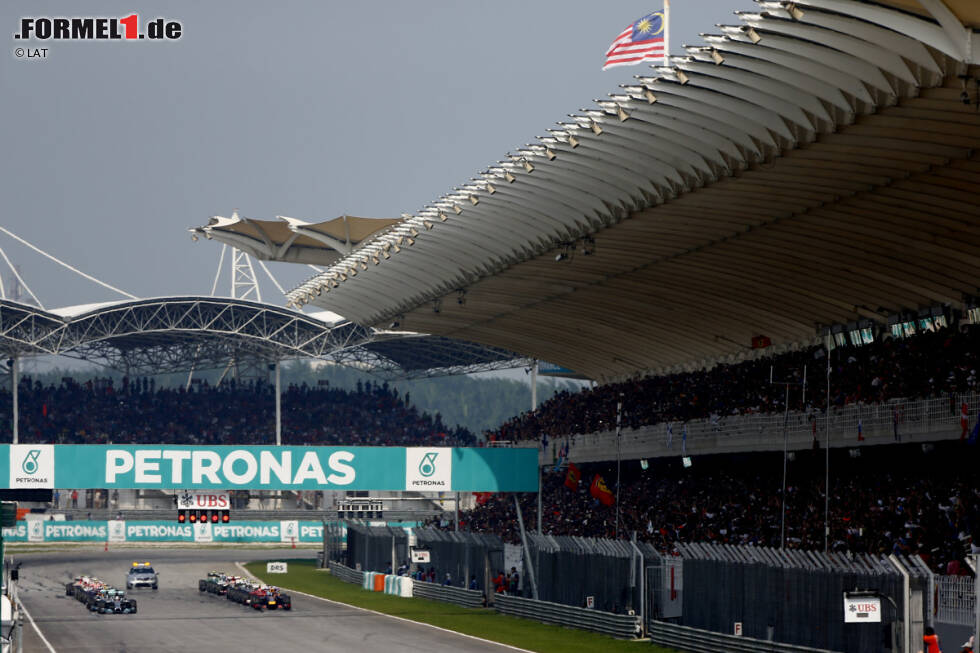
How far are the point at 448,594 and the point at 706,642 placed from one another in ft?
61.2

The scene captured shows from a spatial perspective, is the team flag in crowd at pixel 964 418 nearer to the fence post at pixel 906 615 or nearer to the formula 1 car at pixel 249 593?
the fence post at pixel 906 615

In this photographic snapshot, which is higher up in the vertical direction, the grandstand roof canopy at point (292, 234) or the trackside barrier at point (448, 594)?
the grandstand roof canopy at point (292, 234)

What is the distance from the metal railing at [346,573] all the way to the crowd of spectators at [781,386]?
1014cm

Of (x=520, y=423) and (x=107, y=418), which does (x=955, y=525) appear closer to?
(x=520, y=423)

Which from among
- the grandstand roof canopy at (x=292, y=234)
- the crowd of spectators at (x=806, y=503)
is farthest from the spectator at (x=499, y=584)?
the grandstand roof canopy at (x=292, y=234)

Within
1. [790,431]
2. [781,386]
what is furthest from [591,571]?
[781,386]

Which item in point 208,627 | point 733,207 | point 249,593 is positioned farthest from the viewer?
point 249,593

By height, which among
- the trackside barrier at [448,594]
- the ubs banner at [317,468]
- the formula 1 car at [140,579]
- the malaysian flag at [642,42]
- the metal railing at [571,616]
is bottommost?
the formula 1 car at [140,579]

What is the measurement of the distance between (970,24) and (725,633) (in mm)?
15257

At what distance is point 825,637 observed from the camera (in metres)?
28.0

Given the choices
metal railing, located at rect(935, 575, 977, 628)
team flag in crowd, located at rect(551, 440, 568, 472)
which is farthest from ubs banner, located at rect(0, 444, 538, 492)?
metal railing, located at rect(935, 575, 977, 628)

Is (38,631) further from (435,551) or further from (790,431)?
(790,431)

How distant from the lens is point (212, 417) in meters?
92.4

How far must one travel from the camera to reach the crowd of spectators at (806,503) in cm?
3278
